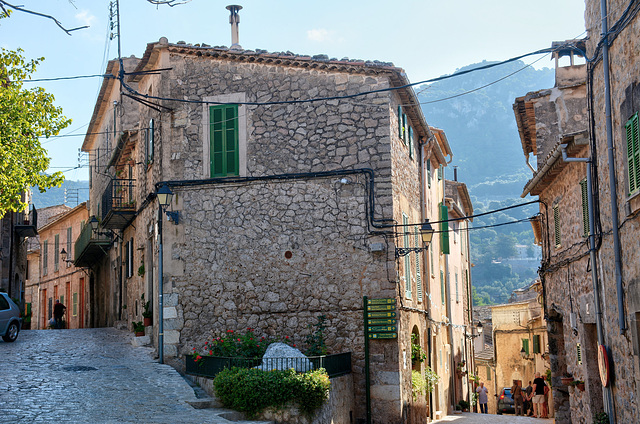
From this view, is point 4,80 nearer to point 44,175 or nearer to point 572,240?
point 44,175

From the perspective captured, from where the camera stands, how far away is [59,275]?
4088 cm

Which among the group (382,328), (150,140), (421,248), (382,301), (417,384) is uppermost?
(150,140)

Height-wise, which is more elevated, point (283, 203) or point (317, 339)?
point (283, 203)

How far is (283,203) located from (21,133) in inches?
327

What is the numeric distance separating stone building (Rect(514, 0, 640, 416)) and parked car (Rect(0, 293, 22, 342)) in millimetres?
14570

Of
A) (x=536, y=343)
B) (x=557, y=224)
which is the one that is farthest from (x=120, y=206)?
(x=536, y=343)

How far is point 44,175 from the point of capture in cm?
2100

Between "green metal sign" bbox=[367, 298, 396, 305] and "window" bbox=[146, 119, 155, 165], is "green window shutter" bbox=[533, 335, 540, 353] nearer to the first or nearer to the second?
"green metal sign" bbox=[367, 298, 396, 305]

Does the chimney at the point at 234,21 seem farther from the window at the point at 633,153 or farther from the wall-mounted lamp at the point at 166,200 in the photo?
the window at the point at 633,153

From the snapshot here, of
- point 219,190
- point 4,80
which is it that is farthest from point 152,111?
point 4,80

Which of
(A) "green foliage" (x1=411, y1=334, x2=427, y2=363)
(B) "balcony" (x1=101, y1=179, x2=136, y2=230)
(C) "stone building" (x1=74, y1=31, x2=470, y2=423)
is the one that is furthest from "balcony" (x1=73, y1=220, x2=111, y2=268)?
(A) "green foliage" (x1=411, y1=334, x2=427, y2=363)

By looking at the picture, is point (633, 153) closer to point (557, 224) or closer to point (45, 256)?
point (557, 224)

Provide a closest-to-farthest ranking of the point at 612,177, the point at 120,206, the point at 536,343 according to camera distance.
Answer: the point at 612,177 < the point at 120,206 < the point at 536,343

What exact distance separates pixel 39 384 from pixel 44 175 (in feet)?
26.1
